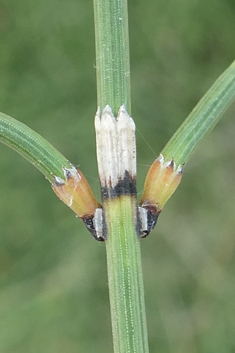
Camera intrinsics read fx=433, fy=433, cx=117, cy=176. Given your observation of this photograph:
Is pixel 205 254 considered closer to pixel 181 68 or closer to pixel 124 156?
pixel 181 68

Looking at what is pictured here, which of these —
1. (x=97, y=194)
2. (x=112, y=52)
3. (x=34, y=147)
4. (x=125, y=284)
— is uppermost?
(x=97, y=194)

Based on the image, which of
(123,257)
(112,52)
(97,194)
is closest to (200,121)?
(112,52)

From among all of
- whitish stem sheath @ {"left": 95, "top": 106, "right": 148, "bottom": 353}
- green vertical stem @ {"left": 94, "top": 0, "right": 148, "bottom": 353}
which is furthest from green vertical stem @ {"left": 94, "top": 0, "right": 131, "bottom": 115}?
green vertical stem @ {"left": 94, "top": 0, "right": 148, "bottom": 353}

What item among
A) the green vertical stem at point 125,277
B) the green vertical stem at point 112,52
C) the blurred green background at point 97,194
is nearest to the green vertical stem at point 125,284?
the green vertical stem at point 125,277

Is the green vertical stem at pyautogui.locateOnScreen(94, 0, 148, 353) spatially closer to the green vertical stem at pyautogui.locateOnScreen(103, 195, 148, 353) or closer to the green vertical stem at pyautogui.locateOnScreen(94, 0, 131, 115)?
the green vertical stem at pyautogui.locateOnScreen(103, 195, 148, 353)

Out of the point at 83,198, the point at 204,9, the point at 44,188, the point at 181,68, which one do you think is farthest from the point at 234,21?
the point at 83,198

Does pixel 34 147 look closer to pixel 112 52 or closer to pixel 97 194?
pixel 112 52
